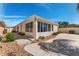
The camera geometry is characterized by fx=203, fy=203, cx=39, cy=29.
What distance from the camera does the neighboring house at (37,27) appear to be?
2.70 meters

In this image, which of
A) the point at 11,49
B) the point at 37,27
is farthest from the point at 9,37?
the point at 37,27

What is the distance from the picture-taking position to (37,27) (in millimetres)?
A: 2721

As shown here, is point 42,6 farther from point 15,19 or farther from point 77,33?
point 77,33

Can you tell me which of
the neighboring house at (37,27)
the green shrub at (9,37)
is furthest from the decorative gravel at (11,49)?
the neighboring house at (37,27)

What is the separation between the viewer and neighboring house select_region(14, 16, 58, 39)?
270cm

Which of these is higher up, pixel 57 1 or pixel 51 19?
pixel 57 1

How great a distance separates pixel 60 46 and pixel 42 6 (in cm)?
58

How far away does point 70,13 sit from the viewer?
→ 268cm

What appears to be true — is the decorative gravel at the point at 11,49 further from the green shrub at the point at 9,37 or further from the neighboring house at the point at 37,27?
the neighboring house at the point at 37,27

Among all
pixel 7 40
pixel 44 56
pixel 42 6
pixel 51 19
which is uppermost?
pixel 42 6

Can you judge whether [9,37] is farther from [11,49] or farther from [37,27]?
[37,27]

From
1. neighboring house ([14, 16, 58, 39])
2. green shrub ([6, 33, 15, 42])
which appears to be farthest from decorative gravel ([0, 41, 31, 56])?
neighboring house ([14, 16, 58, 39])

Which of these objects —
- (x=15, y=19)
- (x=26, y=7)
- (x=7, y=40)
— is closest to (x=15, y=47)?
(x=7, y=40)

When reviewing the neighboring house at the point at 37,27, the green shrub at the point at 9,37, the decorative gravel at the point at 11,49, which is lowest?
the decorative gravel at the point at 11,49
